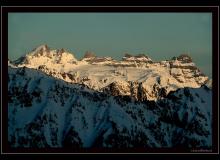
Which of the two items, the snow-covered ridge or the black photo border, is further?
the snow-covered ridge
